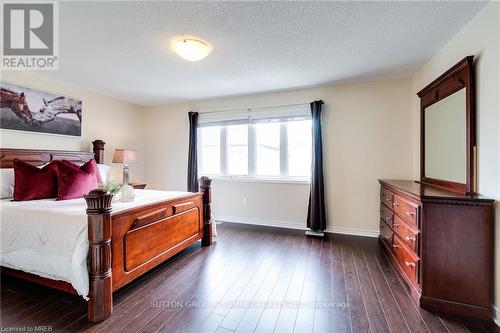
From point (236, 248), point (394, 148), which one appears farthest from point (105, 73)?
point (394, 148)

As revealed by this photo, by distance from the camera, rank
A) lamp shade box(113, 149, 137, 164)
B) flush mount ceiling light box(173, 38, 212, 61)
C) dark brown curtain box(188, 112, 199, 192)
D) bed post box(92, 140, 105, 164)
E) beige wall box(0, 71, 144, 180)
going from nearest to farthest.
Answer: flush mount ceiling light box(173, 38, 212, 61) < beige wall box(0, 71, 144, 180) < bed post box(92, 140, 105, 164) < lamp shade box(113, 149, 137, 164) < dark brown curtain box(188, 112, 199, 192)

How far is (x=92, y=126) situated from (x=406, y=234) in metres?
4.69

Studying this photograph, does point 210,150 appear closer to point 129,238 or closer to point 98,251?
point 129,238

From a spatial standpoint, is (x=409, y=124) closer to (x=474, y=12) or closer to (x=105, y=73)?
(x=474, y=12)

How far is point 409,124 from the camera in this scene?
3.29 metres

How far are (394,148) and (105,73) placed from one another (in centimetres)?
417

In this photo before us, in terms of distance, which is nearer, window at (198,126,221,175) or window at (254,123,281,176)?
window at (254,123,281,176)

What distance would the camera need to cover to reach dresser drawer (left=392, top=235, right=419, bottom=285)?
192 cm

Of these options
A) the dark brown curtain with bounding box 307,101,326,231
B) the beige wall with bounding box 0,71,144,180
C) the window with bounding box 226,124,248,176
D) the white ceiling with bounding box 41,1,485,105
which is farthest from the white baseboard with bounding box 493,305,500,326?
the beige wall with bounding box 0,71,144,180

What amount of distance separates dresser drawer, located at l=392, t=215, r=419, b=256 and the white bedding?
8.17 ft

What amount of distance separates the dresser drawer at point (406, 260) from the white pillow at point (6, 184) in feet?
13.7

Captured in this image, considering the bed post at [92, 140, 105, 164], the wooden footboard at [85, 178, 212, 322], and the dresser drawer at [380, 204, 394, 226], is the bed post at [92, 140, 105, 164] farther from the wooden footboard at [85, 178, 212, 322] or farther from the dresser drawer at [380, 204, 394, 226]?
the dresser drawer at [380, 204, 394, 226]

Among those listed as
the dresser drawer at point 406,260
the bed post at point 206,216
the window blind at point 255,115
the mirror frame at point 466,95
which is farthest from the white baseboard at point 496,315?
the window blind at point 255,115

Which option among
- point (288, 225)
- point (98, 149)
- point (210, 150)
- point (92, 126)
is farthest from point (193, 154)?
point (288, 225)
